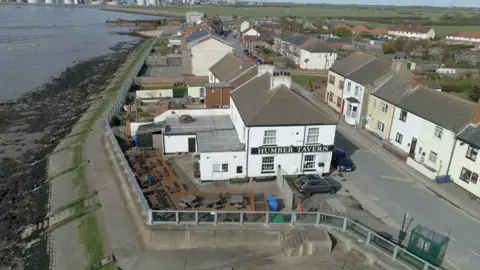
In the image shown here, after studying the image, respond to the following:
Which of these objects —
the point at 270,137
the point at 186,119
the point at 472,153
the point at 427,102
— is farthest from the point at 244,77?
the point at 472,153

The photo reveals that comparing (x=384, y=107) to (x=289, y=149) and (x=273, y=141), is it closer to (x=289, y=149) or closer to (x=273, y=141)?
(x=289, y=149)

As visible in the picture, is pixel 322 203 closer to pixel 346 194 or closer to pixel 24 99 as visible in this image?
pixel 346 194

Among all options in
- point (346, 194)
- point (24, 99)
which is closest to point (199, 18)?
point (24, 99)

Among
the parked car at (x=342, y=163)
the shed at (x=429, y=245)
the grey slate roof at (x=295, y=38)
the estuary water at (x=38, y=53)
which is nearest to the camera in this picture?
the shed at (x=429, y=245)

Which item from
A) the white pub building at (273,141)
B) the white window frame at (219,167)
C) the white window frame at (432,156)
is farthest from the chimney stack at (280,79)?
the white window frame at (432,156)

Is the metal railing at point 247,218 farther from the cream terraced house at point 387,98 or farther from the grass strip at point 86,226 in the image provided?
the cream terraced house at point 387,98

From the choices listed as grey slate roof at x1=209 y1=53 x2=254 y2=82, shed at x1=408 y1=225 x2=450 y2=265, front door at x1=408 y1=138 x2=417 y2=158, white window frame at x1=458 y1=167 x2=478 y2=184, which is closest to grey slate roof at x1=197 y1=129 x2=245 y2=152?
shed at x1=408 y1=225 x2=450 y2=265

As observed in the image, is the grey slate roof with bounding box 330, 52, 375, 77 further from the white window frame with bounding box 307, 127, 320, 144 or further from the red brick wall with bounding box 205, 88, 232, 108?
the white window frame with bounding box 307, 127, 320, 144
